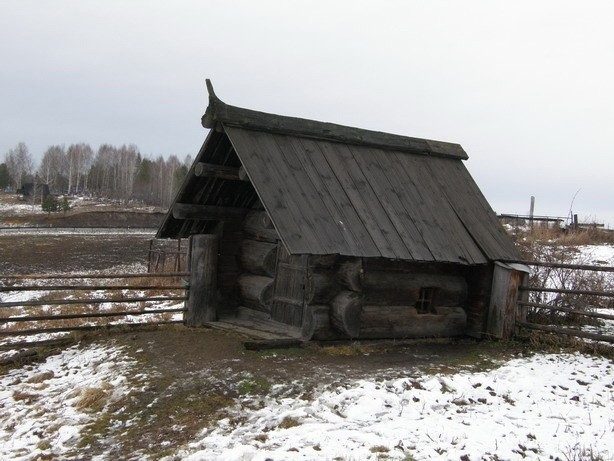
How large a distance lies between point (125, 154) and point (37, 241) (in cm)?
6877

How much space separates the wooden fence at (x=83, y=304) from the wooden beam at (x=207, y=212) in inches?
46.9

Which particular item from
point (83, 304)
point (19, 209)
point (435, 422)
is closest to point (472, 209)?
point (435, 422)

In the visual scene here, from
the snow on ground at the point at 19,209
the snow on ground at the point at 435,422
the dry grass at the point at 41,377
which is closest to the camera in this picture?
the snow on ground at the point at 435,422

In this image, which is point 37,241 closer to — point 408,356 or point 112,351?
point 112,351

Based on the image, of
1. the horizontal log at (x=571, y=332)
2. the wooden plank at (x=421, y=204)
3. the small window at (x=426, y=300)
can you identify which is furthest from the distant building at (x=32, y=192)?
the horizontal log at (x=571, y=332)

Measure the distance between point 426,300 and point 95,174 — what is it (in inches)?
3612

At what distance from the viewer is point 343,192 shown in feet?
32.8

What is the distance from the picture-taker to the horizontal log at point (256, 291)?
35.8 ft

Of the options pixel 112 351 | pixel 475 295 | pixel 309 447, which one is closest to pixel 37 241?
pixel 112 351

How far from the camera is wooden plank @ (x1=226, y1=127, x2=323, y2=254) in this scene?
8391 mm

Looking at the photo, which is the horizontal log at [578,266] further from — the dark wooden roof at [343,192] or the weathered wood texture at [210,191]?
the weathered wood texture at [210,191]

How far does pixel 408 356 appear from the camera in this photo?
9.15 m

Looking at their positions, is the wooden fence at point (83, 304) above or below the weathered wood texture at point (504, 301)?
below

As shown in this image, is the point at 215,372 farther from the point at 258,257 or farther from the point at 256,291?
the point at 258,257
